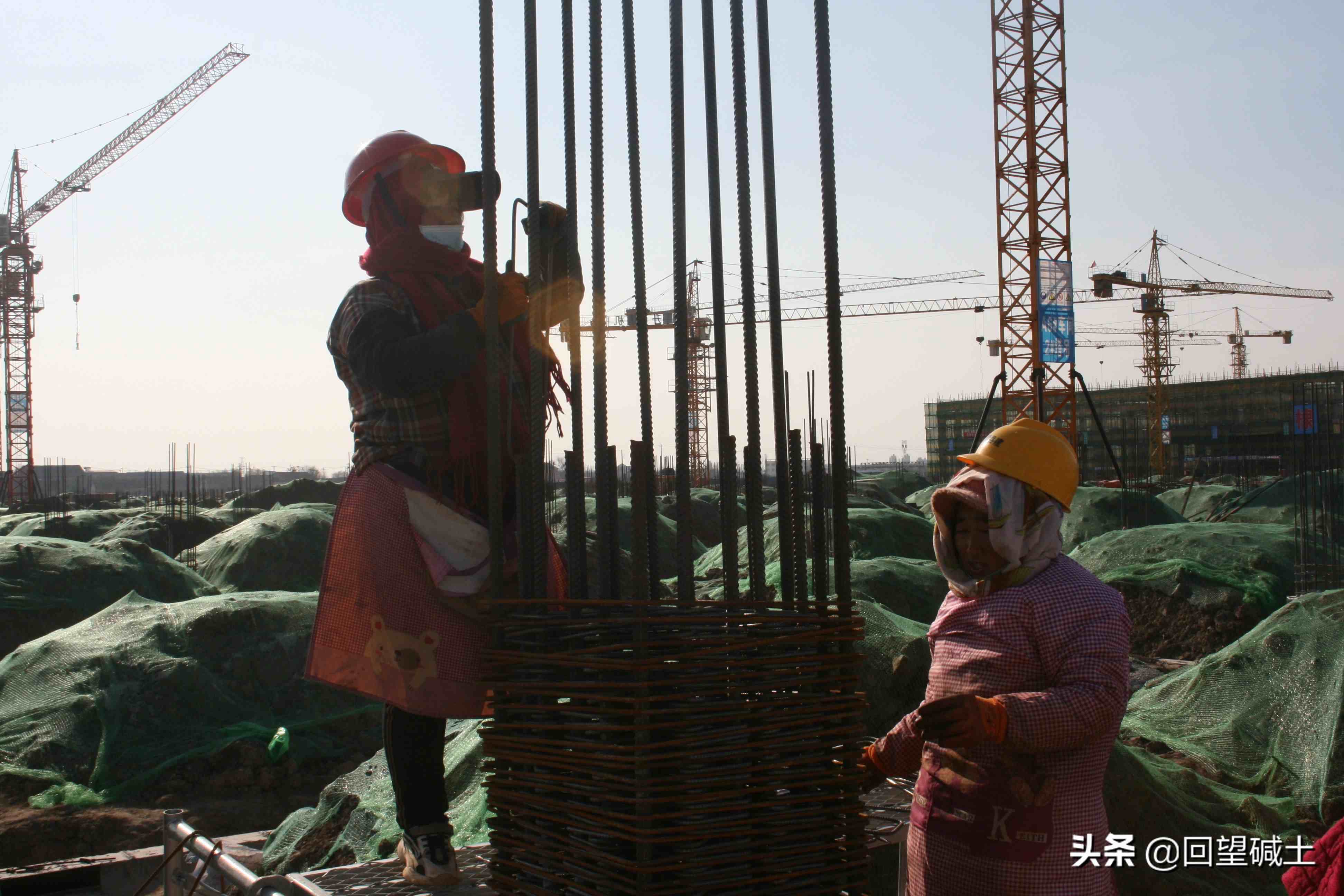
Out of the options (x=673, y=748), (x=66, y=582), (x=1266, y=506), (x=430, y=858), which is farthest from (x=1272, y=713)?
(x=1266, y=506)

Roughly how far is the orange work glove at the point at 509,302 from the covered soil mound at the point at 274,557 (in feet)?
32.1

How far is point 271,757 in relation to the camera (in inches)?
281

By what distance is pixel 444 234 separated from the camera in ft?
7.69

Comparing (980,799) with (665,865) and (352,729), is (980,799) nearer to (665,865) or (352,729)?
(665,865)

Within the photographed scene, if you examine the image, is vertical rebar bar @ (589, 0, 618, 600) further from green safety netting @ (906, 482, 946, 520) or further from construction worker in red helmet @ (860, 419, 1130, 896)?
green safety netting @ (906, 482, 946, 520)

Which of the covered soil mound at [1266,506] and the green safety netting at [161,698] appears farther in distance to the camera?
the covered soil mound at [1266,506]

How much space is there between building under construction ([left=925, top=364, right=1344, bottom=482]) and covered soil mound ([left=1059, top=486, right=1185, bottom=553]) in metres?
15.7

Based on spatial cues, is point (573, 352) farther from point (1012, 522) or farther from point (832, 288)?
point (1012, 522)

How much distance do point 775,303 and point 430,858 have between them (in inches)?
52.1

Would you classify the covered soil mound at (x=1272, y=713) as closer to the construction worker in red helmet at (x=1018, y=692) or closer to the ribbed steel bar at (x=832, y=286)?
the construction worker in red helmet at (x=1018, y=692)

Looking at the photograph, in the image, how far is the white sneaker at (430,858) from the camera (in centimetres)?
222

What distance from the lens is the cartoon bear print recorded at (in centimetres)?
218

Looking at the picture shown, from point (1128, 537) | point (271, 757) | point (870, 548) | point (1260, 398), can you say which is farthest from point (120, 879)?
point (1260, 398)

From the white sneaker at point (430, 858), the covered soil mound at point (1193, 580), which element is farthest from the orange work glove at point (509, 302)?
the covered soil mound at point (1193, 580)
